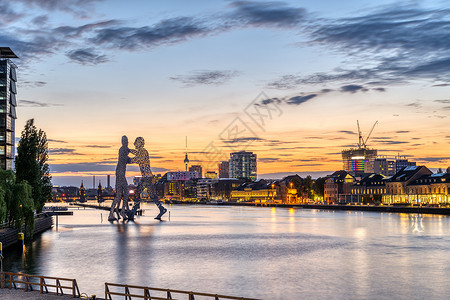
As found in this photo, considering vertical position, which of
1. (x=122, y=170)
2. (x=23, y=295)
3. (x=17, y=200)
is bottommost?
(x=23, y=295)

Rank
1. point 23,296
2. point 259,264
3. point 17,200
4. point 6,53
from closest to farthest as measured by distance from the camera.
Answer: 1. point 23,296
2. point 259,264
3. point 17,200
4. point 6,53

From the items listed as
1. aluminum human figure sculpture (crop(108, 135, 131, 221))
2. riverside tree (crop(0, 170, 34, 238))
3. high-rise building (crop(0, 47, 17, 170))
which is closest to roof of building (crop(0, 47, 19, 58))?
high-rise building (crop(0, 47, 17, 170))

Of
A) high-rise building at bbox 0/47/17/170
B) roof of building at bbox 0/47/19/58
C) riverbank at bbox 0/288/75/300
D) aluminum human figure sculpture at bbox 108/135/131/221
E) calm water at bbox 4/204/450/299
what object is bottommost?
calm water at bbox 4/204/450/299

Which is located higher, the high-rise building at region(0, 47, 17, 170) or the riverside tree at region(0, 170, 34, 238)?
the high-rise building at region(0, 47, 17, 170)

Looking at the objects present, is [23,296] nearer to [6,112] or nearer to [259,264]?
[259,264]

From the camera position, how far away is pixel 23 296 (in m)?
35.4

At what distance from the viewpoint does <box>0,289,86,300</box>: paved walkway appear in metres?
34.7

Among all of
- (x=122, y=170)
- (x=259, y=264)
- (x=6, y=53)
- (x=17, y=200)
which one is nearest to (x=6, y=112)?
(x=6, y=53)

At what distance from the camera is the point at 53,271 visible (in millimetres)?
61719

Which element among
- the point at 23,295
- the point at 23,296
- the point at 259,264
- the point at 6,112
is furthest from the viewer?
the point at 6,112

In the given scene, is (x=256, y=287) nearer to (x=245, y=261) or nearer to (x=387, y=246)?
(x=245, y=261)

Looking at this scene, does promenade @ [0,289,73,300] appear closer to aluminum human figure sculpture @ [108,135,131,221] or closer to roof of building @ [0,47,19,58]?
roof of building @ [0,47,19,58]

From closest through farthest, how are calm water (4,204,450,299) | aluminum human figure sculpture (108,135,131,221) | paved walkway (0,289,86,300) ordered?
paved walkway (0,289,86,300) → calm water (4,204,450,299) → aluminum human figure sculpture (108,135,131,221)

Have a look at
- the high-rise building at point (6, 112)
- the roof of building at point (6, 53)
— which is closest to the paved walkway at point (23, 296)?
the high-rise building at point (6, 112)
